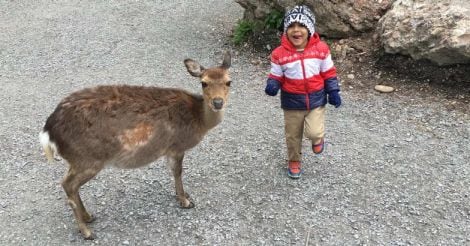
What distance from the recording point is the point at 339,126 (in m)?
6.89

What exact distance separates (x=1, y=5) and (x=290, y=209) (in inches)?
400

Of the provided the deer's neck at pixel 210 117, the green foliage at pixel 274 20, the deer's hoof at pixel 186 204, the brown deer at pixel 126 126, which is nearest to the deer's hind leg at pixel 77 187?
the brown deer at pixel 126 126

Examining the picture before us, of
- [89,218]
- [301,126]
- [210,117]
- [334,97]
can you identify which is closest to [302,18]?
[334,97]

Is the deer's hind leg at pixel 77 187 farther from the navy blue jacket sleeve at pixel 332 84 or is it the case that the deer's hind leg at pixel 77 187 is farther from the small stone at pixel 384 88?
the small stone at pixel 384 88

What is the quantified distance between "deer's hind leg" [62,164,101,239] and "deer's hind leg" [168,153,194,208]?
0.83 meters

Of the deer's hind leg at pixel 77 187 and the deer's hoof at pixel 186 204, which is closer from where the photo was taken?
the deer's hind leg at pixel 77 187

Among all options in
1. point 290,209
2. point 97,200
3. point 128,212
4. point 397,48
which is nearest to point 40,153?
point 97,200

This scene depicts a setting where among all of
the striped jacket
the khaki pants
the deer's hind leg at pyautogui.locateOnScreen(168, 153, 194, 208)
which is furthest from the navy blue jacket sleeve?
the deer's hind leg at pyautogui.locateOnScreen(168, 153, 194, 208)

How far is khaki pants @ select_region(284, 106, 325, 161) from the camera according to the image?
5512 millimetres

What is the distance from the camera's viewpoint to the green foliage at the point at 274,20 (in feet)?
28.8

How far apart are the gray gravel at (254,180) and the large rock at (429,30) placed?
0.72 meters

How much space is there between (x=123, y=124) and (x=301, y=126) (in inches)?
77.9

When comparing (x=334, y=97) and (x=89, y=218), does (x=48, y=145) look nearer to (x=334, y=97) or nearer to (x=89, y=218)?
(x=89, y=218)

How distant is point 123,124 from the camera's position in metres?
4.79
